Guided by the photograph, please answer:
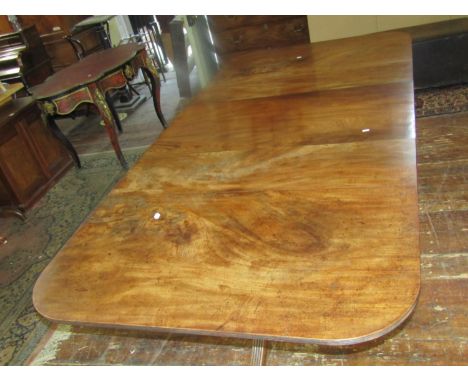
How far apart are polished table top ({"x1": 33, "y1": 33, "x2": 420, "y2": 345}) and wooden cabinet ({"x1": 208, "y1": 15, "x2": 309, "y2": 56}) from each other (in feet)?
5.39

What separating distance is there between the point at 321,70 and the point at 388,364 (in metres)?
1.20

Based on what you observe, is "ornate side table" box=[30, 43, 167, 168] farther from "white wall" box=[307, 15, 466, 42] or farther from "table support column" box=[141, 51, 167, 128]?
"white wall" box=[307, 15, 466, 42]

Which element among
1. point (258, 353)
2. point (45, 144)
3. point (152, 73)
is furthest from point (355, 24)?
point (258, 353)

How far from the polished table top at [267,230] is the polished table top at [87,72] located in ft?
3.55

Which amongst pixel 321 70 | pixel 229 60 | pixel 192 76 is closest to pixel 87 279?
pixel 321 70

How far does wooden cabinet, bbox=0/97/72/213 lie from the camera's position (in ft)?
7.30

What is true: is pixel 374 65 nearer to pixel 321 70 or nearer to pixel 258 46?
A: pixel 321 70

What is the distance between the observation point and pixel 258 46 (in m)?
3.06

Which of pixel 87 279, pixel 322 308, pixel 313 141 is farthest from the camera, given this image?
pixel 313 141

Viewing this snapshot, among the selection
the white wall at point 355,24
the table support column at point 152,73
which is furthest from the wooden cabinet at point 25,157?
the white wall at point 355,24

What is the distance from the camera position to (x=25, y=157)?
93.2 inches

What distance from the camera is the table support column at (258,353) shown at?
0.93 metres

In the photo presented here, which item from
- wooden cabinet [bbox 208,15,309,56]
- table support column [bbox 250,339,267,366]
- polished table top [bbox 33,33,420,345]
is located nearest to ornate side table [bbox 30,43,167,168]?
wooden cabinet [bbox 208,15,309,56]

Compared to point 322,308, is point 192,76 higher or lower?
lower
